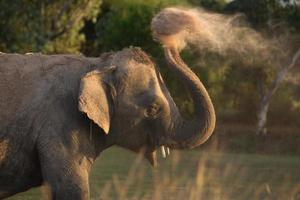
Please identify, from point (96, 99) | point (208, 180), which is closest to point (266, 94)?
point (208, 180)

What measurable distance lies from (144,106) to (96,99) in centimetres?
51

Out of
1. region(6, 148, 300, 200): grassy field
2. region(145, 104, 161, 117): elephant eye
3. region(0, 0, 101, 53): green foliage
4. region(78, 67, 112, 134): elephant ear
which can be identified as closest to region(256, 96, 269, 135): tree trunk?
region(6, 148, 300, 200): grassy field

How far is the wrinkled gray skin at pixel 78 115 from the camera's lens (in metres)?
10.3

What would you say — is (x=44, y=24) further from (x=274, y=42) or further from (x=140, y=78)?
(x=140, y=78)

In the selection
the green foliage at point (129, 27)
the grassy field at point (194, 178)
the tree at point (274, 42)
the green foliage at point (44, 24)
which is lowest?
the green foliage at point (44, 24)

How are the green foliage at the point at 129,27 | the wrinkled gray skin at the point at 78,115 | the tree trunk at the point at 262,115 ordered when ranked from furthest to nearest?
the green foliage at the point at 129,27, the tree trunk at the point at 262,115, the wrinkled gray skin at the point at 78,115

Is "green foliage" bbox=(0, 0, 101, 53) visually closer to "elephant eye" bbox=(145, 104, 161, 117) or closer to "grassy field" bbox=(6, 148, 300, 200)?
"grassy field" bbox=(6, 148, 300, 200)

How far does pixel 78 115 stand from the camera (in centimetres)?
1043

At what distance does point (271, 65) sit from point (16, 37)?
13442 millimetres

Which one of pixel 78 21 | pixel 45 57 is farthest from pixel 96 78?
pixel 78 21

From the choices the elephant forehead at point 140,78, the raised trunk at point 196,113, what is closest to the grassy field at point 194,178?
the raised trunk at point 196,113

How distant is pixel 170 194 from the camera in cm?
1672

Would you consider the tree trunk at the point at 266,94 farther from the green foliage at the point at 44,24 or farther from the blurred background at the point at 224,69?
the green foliage at the point at 44,24

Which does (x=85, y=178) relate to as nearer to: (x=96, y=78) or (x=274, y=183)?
(x=96, y=78)
